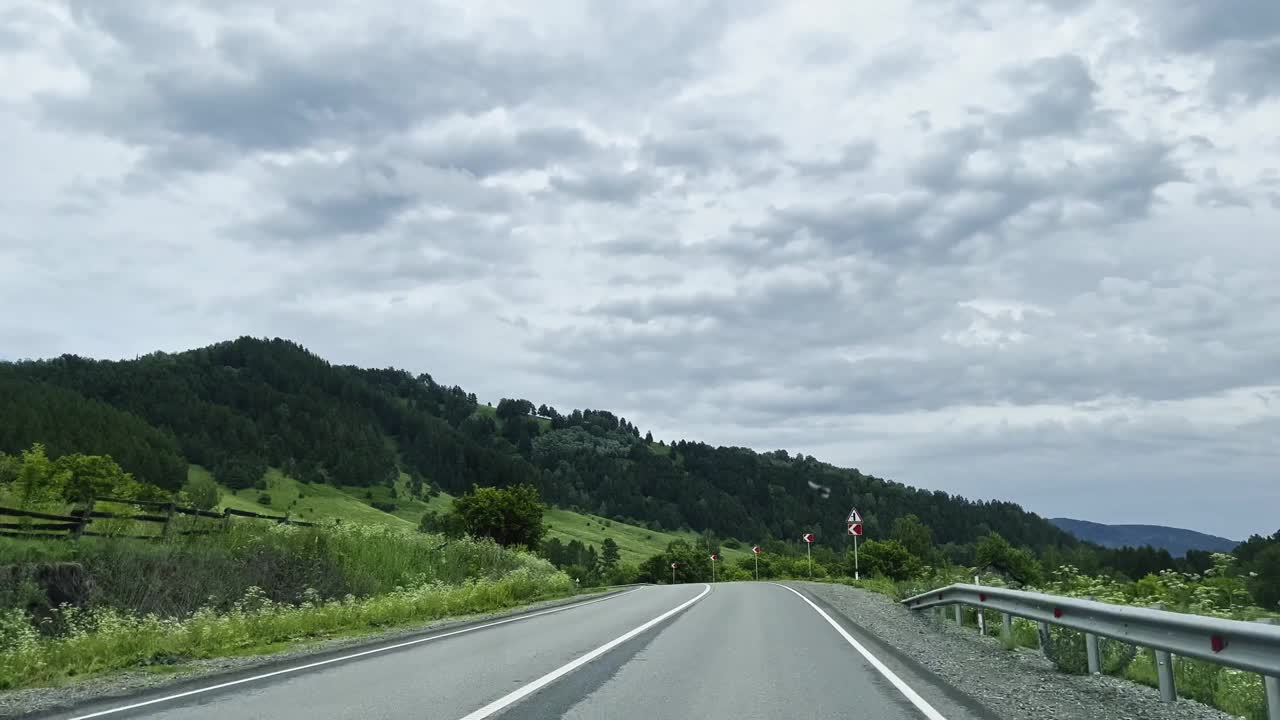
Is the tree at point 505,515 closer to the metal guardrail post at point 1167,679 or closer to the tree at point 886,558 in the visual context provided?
the tree at point 886,558

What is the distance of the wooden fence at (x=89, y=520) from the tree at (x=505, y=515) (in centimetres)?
4161

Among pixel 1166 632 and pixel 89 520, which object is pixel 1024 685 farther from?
pixel 89 520

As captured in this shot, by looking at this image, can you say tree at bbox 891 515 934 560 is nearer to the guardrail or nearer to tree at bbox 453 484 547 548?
tree at bbox 453 484 547 548

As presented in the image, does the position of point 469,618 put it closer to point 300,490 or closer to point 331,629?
point 331,629

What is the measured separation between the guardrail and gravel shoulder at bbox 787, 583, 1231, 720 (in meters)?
0.38

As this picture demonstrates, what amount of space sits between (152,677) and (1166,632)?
11.4 metres

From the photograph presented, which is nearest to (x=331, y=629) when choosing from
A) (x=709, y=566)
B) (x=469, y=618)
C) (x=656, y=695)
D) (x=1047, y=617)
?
(x=469, y=618)

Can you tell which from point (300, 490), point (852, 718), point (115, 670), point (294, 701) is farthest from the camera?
point (300, 490)

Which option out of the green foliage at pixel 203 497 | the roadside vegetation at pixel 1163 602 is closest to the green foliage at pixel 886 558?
the green foliage at pixel 203 497

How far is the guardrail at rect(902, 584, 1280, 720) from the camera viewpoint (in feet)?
19.6

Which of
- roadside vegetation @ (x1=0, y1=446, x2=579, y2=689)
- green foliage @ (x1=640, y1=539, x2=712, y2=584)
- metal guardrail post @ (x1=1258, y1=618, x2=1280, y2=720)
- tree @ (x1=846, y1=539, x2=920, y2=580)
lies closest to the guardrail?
metal guardrail post @ (x1=1258, y1=618, x2=1280, y2=720)

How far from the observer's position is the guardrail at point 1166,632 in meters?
5.99

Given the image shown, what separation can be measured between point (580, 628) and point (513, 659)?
538 cm

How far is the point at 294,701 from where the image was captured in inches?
332
